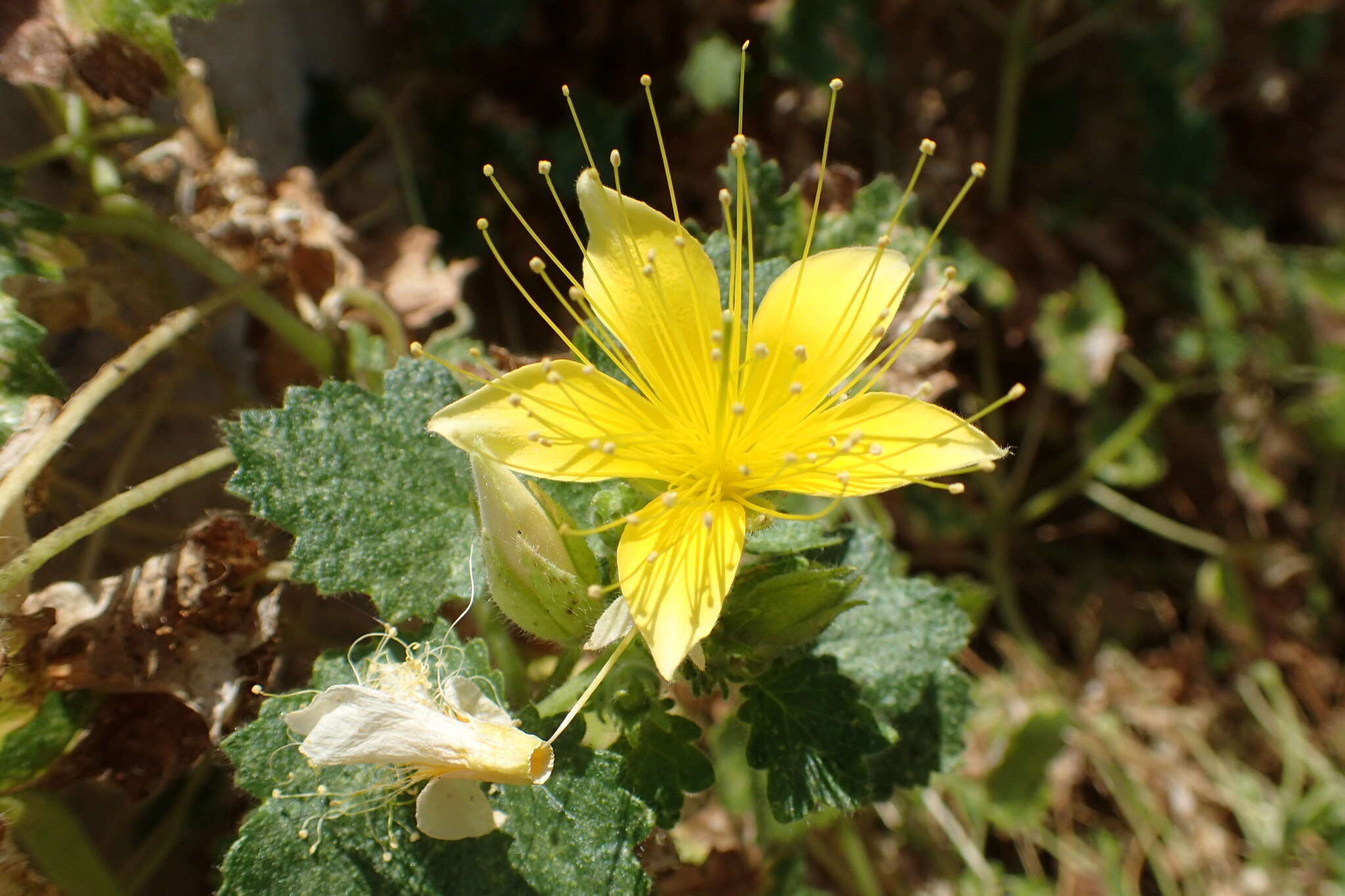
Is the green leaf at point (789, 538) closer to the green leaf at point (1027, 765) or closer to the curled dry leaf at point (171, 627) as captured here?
the curled dry leaf at point (171, 627)

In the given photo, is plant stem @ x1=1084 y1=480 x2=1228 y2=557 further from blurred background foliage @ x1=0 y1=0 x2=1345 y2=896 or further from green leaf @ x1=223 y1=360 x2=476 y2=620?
green leaf @ x1=223 y1=360 x2=476 y2=620

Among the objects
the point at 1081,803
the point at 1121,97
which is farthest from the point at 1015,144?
the point at 1081,803

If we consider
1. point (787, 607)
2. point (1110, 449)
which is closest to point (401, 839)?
point (787, 607)

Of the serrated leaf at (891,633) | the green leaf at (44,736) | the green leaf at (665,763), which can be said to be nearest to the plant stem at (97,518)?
the green leaf at (44,736)

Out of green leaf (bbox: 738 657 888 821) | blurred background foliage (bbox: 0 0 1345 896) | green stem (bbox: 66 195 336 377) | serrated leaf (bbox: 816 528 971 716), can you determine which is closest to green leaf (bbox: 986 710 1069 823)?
blurred background foliage (bbox: 0 0 1345 896)

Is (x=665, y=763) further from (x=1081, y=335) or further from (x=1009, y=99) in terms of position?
(x=1009, y=99)
